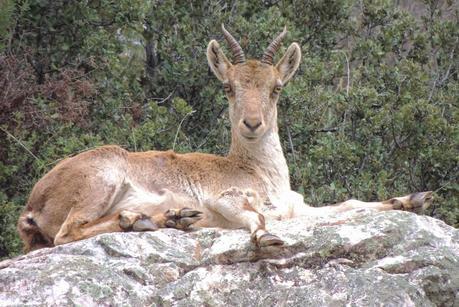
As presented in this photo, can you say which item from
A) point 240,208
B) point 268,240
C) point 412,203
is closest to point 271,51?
point 240,208

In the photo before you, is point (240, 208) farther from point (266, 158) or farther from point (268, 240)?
point (266, 158)

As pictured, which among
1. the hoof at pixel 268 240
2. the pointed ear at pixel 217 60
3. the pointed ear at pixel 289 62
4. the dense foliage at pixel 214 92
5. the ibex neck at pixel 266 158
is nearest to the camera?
the hoof at pixel 268 240

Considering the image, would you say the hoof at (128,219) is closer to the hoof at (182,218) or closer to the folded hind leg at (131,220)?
the folded hind leg at (131,220)

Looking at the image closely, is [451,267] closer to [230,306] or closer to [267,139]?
[230,306]

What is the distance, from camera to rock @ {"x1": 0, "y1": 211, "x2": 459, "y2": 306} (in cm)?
692

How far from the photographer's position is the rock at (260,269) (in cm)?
692

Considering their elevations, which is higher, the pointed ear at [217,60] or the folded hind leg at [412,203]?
the pointed ear at [217,60]

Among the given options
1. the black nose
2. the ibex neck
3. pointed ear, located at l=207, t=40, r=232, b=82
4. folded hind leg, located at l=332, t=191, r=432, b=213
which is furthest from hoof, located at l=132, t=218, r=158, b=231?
pointed ear, located at l=207, t=40, r=232, b=82

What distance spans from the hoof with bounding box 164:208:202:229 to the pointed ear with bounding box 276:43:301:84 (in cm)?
298

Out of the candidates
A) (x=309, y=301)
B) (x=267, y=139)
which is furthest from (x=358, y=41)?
(x=309, y=301)

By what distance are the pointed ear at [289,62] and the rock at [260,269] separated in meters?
3.36

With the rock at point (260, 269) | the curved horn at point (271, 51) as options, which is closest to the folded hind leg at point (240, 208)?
the rock at point (260, 269)

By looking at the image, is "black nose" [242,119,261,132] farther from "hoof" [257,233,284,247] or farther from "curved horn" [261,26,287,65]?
"hoof" [257,233,284,247]

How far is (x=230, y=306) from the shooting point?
7.00 metres
